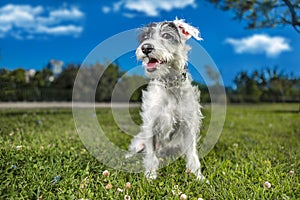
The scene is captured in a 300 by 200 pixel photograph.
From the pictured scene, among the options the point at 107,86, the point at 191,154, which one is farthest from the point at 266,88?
the point at 191,154

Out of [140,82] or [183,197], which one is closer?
[183,197]

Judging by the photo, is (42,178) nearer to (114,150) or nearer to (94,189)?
(94,189)

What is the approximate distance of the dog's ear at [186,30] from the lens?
4531 mm

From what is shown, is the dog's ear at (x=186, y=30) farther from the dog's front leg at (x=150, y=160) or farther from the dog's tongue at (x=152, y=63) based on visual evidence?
the dog's front leg at (x=150, y=160)

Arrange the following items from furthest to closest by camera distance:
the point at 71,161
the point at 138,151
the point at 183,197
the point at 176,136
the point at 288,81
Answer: the point at 288,81
the point at 138,151
the point at 176,136
the point at 71,161
the point at 183,197

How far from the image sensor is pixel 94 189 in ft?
11.9

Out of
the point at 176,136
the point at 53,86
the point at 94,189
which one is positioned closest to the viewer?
the point at 94,189

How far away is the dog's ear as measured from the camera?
14.9 ft

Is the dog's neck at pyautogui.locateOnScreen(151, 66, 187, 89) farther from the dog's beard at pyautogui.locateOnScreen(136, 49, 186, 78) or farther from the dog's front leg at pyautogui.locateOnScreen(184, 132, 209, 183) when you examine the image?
the dog's front leg at pyautogui.locateOnScreen(184, 132, 209, 183)

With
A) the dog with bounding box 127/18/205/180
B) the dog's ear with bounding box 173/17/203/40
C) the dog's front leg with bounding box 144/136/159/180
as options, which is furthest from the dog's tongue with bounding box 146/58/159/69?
the dog's front leg with bounding box 144/136/159/180

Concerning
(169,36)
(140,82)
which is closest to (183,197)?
(169,36)

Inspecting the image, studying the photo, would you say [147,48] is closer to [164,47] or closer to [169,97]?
[164,47]

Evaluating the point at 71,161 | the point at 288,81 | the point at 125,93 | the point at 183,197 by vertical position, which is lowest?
the point at 183,197

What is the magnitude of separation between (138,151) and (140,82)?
1669 mm
